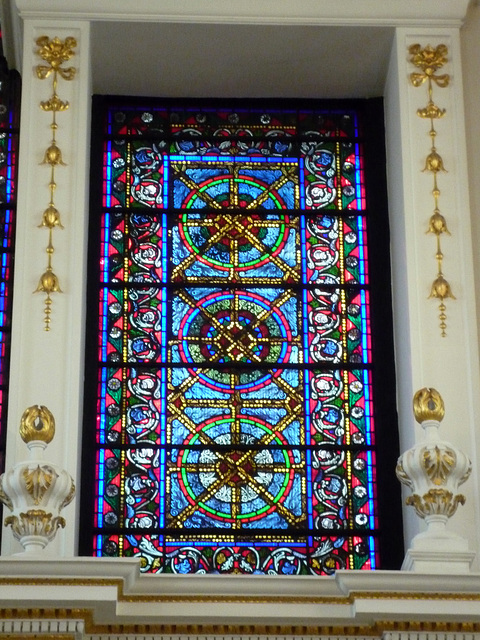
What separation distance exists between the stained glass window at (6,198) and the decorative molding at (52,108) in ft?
2.19

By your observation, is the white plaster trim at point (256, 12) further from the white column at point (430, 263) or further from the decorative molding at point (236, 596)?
the decorative molding at point (236, 596)

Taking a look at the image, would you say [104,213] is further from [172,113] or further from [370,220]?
[370,220]

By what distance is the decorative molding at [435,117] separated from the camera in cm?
1194

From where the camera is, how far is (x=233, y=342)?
12453mm

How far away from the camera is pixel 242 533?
11844 mm

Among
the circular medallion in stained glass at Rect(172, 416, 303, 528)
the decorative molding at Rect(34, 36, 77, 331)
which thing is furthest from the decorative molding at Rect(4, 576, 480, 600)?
the decorative molding at Rect(34, 36, 77, 331)

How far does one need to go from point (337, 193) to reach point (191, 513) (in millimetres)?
2498

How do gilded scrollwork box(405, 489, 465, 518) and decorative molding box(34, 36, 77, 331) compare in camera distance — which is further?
decorative molding box(34, 36, 77, 331)

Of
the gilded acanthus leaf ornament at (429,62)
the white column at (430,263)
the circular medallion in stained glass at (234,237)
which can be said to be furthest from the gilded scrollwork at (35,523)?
the gilded acanthus leaf ornament at (429,62)

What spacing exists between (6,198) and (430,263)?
292cm

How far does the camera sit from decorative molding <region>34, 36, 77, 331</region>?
1191 cm

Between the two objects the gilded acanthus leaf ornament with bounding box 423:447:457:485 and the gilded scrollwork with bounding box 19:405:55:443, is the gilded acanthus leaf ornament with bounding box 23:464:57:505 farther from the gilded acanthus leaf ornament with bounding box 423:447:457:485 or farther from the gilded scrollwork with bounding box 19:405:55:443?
the gilded acanthus leaf ornament with bounding box 423:447:457:485

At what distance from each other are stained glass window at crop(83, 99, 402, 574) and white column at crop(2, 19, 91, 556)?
0.49 m

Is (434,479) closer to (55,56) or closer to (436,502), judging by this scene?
(436,502)
